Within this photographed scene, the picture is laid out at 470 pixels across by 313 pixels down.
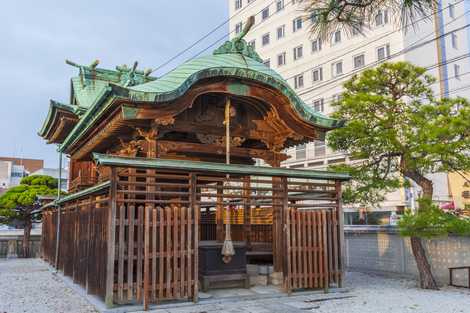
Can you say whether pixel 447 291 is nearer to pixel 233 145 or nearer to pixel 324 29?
pixel 233 145

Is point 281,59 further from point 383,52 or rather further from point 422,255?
point 422,255

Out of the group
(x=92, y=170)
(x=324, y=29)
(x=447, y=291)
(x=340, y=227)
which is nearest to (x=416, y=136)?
(x=340, y=227)

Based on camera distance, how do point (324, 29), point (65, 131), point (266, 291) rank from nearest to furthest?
point (324, 29), point (266, 291), point (65, 131)

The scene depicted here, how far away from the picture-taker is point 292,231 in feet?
28.5

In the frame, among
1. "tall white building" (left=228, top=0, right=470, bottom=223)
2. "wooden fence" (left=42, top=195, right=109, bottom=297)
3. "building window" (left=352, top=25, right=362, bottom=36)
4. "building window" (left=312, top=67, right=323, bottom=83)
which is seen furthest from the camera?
"building window" (left=312, top=67, right=323, bottom=83)

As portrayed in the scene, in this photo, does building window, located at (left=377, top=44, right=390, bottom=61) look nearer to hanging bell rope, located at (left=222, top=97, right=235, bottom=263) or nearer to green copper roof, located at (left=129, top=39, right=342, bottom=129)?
green copper roof, located at (left=129, top=39, right=342, bottom=129)

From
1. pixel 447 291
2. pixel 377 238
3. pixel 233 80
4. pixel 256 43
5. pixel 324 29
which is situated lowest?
pixel 447 291

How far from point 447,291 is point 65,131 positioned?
13.3 m

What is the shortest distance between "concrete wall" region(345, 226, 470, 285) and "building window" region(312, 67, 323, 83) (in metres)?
20.2

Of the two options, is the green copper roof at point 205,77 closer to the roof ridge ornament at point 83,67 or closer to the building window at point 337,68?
the roof ridge ornament at point 83,67

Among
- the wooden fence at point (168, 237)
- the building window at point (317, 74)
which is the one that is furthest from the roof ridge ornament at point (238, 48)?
the building window at point (317, 74)

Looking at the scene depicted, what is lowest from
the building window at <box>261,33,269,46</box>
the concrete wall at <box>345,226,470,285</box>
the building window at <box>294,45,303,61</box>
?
the concrete wall at <box>345,226,470,285</box>

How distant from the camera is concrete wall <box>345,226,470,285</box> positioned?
1029 cm

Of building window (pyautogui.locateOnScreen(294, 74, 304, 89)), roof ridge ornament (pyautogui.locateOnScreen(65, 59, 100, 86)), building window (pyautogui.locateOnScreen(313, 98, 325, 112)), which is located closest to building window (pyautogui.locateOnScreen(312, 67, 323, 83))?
building window (pyautogui.locateOnScreen(294, 74, 304, 89))
